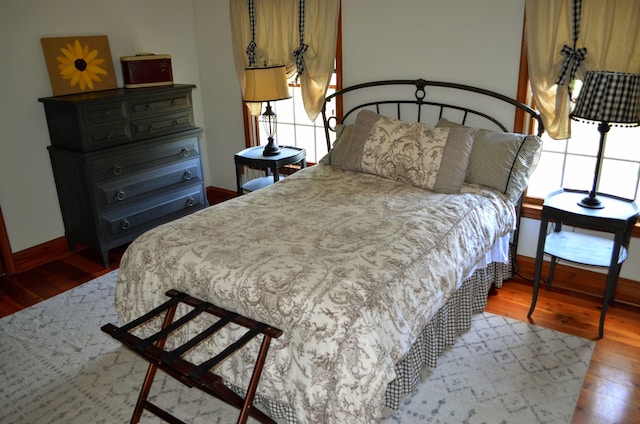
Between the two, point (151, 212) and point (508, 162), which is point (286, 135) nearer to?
point (151, 212)

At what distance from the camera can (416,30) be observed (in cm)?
331

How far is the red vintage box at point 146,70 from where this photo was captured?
150 inches

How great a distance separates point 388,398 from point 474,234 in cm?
93

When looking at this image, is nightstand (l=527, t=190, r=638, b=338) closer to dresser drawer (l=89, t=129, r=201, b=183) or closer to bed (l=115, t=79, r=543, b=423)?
bed (l=115, t=79, r=543, b=423)

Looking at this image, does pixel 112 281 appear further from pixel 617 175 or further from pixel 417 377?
pixel 617 175

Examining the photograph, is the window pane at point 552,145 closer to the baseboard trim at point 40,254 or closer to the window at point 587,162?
the window at point 587,162

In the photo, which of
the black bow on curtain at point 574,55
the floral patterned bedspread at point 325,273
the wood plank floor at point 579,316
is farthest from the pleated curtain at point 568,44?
the wood plank floor at point 579,316

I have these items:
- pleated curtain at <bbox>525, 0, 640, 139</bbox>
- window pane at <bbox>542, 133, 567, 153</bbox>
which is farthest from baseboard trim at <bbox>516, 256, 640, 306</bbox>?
pleated curtain at <bbox>525, 0, 640, 139</bbox>

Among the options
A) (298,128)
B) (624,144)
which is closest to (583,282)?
(624,144)

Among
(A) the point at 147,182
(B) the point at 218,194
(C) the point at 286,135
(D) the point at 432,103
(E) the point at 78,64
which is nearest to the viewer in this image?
(D) the point at 432,103

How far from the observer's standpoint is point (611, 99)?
2420 mm

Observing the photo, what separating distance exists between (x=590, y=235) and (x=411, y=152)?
1.20 m

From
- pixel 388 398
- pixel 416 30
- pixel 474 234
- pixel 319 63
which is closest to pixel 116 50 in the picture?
pixel 319 63

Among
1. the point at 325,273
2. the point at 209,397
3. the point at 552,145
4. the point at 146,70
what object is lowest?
the point at 209,397
